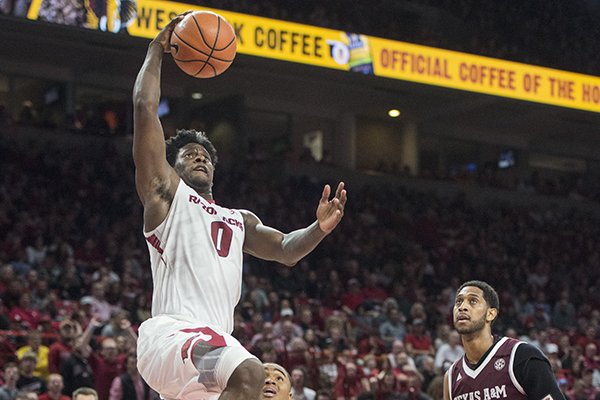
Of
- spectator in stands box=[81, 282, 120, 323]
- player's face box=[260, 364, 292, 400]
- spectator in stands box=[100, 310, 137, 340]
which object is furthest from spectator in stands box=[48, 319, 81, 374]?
player's face box=[260, 364, 292, 400]

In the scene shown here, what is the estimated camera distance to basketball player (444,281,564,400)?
554 centimetres

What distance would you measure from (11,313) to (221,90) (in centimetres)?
1303

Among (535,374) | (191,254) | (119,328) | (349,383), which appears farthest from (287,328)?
(191,254)

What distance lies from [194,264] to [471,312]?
2.00 meters

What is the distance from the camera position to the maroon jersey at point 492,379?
5656 millimetres

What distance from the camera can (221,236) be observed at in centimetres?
488

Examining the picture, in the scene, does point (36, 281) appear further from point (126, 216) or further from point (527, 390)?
point (527, 390)

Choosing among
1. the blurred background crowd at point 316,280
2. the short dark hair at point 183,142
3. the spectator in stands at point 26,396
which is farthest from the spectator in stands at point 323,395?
the short dark hair at point 183,142

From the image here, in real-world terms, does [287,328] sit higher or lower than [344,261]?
lower

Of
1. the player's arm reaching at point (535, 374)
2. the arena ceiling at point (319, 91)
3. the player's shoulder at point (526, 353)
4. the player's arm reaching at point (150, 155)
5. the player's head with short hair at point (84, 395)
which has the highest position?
the arena ceiling at point (319, 91)

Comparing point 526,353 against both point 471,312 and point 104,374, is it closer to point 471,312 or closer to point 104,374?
point 471,312

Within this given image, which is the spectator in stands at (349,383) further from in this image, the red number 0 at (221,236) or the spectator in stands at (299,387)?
the red number 0 at (221,236)

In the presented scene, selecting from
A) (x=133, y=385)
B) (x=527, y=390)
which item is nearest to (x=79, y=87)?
(x=133, y=385)

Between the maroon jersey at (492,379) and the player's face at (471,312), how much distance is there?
0.52ft
